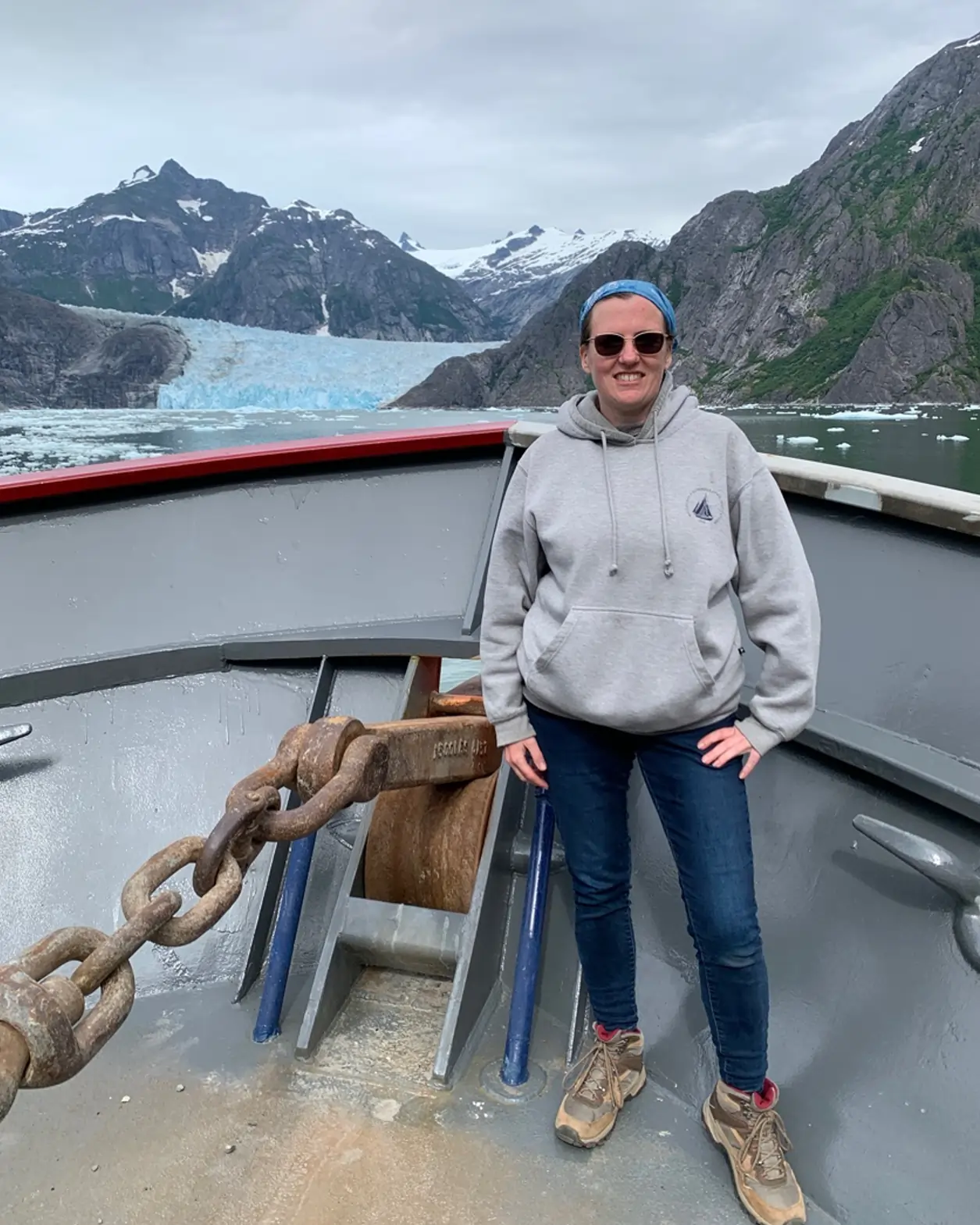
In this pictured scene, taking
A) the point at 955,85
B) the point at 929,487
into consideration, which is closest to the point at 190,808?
the point at 929,487

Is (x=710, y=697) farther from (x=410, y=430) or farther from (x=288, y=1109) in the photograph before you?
(x=410, y=430)

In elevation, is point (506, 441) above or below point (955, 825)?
above

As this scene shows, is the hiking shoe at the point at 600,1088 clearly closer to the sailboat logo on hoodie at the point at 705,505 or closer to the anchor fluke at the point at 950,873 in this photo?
the anchor fluke at the point at 950,873

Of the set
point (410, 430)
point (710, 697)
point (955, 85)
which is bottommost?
point (710, 697)

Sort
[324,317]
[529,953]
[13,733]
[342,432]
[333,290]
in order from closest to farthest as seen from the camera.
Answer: [529,953] < [13,733] < [342,432] < [324,317] < [333,290]

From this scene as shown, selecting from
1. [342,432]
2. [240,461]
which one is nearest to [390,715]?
[240,461]

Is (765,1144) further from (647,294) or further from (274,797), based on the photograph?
(647,294)
